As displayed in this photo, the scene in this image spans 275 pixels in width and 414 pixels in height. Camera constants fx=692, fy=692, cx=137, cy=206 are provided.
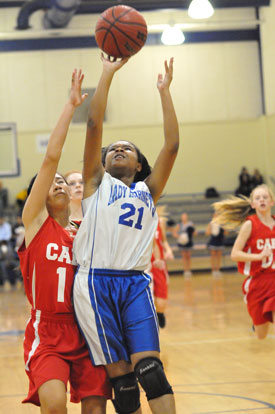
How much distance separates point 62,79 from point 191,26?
12.4 feet

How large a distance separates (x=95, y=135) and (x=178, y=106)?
53.8 feet

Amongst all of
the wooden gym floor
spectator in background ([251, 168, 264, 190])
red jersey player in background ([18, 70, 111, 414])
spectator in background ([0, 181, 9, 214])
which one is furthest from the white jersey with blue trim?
spectator in background ([251, 168, 264, 190])

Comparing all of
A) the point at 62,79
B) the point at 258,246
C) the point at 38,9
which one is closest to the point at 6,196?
the point at 62,79

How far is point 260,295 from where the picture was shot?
19.7ft

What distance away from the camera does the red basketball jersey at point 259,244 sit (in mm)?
6035

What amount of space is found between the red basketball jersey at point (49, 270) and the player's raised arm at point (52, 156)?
0.40 feet

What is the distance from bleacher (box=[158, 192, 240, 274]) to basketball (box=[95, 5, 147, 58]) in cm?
1322

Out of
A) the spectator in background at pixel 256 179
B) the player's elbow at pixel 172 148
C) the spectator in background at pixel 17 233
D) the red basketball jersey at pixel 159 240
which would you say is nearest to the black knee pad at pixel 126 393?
the player's elbow at pixel 172 148

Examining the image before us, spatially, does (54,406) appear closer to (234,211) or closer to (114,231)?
(114,231)

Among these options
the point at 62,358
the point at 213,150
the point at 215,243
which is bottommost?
the point at 62,358

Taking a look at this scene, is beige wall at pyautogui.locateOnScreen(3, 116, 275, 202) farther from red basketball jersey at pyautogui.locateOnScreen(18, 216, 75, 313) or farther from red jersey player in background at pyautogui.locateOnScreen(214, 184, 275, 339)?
red basketball jersey at pyautogui.locateOnScreen(18, 216, 75, 313)

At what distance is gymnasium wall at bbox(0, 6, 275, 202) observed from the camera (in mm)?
18938

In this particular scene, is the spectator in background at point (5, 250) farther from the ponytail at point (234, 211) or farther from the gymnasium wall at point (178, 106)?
the ponytail at point (234, 211)

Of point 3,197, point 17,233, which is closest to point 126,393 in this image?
point 17,233
